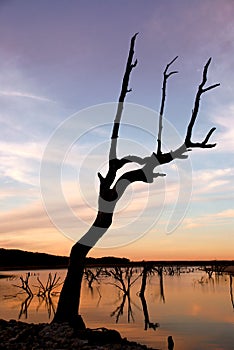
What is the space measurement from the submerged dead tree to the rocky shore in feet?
4.22

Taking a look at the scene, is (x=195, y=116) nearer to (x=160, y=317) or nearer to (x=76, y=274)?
(x=76, y=274)

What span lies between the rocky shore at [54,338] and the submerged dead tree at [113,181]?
129 centimetres

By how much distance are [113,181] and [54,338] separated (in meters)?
6.54

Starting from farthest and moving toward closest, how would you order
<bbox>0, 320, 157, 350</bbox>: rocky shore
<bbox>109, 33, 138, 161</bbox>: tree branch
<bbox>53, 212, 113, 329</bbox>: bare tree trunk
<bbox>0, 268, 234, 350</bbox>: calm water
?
<bbox>0, 268, 234, 350</bbox>: calm water, <bbox>109, 33, 138, 161</bbox>: tree branch, <bbox>53, 212, 113, 329</bbox>: bare tree trunk, <bbox>0, 320, 157, 350</bbox>: rocky shore

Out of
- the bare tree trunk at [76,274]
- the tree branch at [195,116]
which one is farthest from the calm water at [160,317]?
the tree branch at [195,116]

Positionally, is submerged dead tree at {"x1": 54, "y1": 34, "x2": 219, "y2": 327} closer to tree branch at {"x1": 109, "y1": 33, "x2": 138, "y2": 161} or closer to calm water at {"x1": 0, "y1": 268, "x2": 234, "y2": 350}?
tree branch at {"x1": 109, "y1": 33, "x2": 138, "y2": 161}

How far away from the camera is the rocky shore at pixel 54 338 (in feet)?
39.8

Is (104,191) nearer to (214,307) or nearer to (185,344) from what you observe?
(185,344)

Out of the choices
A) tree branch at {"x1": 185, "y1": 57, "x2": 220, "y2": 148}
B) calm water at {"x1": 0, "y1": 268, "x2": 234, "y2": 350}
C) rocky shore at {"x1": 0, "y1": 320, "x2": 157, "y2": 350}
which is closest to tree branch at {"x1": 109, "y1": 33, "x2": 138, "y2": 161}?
tree branch at {"x1": 185, "y1": 57, "x2": 220, "y2": 148}

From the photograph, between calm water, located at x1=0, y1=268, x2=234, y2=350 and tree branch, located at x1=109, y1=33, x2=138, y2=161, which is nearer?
tree branch, located at x1=109, y1=33, x2=138, y2=161

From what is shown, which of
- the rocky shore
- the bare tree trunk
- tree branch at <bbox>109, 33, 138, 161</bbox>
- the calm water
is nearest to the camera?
the rocky shore

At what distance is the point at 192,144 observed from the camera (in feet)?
59.9

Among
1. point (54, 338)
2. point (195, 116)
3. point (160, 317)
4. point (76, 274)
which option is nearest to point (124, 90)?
point (195, 116)

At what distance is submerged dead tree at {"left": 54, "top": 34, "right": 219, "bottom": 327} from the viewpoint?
16.5 metres
